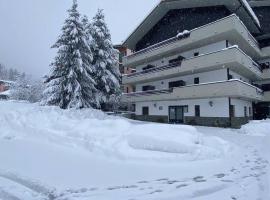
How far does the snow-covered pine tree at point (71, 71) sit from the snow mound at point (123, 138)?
1323cm

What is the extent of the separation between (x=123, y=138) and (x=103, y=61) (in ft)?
75.1

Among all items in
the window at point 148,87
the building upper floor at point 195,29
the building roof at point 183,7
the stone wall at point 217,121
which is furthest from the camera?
the window at point 148,87

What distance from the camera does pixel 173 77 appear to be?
2966 cm

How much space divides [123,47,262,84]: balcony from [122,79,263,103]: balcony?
175 cm

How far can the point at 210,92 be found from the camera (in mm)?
23359

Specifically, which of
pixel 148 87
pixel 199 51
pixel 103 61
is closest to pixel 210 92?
pixel 199 51

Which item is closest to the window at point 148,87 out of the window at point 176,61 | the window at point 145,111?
the window at point 145,111

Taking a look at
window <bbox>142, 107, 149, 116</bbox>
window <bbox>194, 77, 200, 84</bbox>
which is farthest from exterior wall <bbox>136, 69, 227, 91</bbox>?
window <bbox>142, 107, 149, 116</bbox>

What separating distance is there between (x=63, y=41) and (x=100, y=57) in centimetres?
556

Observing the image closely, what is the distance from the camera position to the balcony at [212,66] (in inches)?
877

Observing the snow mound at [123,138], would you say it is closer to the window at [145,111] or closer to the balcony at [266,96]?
the window at [145,111]

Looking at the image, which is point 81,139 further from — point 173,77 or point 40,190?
point 173,77

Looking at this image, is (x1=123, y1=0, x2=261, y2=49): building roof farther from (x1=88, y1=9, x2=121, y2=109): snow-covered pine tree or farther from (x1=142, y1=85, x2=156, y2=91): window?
(x1=142, y1=85, x2=156, y2=91): window

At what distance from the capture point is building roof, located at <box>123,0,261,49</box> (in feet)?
86.4
